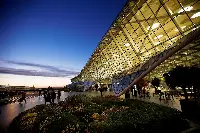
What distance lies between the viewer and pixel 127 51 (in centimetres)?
2725

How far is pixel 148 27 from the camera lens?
2025 centimetres

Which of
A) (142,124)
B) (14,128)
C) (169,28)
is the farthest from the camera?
(169,28)

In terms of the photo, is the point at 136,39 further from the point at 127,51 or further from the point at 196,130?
the point at 196,130

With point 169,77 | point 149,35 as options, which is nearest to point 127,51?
point 149,35

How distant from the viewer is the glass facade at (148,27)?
1476cm

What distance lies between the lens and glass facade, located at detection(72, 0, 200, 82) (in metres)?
14.8

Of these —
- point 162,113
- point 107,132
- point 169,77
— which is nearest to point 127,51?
point 169,77

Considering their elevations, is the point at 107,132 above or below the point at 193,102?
below

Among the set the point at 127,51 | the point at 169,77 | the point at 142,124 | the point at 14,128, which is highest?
the point at 127,51

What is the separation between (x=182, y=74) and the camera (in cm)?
1058

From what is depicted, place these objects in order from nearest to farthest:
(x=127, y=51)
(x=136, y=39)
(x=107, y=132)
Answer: (x=107, y=132), (x=136, y=39), (x=127, y=51)

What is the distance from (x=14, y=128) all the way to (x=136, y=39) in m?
→ 18.1

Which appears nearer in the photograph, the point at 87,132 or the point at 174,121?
the point at 87,132

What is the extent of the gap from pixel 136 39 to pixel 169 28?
5.36 metres
